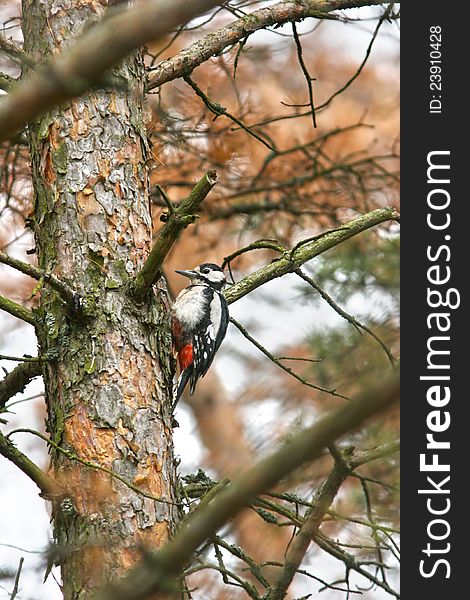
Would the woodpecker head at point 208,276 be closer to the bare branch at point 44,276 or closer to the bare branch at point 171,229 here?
the bare branch at point 171,229

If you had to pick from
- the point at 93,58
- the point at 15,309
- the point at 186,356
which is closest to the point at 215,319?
the point at 186,356

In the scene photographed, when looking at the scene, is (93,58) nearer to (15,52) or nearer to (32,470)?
(32,470)

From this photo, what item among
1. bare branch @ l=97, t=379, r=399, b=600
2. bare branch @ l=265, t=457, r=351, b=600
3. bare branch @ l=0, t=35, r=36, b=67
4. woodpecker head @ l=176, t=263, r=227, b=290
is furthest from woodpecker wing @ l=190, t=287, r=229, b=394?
bare branch @ l=97, t=379, r=399, b=600

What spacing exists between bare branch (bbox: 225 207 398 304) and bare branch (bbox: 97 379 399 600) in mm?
1874

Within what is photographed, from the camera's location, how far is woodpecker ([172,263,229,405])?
377 cm

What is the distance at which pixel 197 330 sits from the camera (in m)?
3.95

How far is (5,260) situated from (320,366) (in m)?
2.50

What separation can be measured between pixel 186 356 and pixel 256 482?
2755mm

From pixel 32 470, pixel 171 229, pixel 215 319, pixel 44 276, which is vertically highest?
pixel 215 319

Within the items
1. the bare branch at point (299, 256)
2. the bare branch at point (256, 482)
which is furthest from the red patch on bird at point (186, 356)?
the bare branch at point (256, 482)

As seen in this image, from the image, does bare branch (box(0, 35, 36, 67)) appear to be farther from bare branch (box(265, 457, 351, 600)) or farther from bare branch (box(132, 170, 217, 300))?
bare branch (box(265, 457, 351, 600))

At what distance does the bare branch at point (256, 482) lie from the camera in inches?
41.8

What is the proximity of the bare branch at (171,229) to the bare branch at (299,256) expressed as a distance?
0.39m

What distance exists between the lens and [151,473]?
2.72 m
